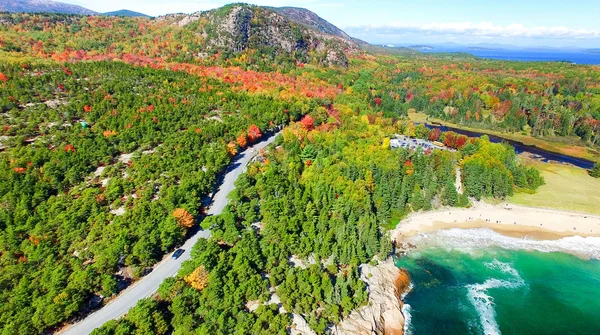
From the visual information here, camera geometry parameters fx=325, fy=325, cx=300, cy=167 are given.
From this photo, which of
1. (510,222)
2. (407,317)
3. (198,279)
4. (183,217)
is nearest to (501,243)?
(510,222)

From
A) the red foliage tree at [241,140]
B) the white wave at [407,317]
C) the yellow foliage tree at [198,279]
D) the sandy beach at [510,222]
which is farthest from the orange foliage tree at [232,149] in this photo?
the white wave at [407,317]

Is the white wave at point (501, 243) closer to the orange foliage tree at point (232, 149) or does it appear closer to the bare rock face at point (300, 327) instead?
the bare rock face at point (300, 327)

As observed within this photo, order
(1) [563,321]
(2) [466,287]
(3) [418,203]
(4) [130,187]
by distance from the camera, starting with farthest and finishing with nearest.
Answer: (3) [418,203]
(4) [130,187]
(2) [466,287]
(1) [563,321]

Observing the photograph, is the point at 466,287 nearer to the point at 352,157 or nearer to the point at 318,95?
the point at 352,157

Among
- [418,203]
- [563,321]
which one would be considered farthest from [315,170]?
[563,321]

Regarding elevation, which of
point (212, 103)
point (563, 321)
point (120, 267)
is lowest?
point (563, 321)

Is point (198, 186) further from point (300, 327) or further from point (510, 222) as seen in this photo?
point (510, 222)

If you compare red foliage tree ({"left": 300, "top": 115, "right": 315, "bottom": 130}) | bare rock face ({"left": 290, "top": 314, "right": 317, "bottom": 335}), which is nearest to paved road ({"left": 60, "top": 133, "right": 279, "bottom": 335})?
bare rock face ({"left": 290, "top": 314, "right": 317, "bottom": 335})
